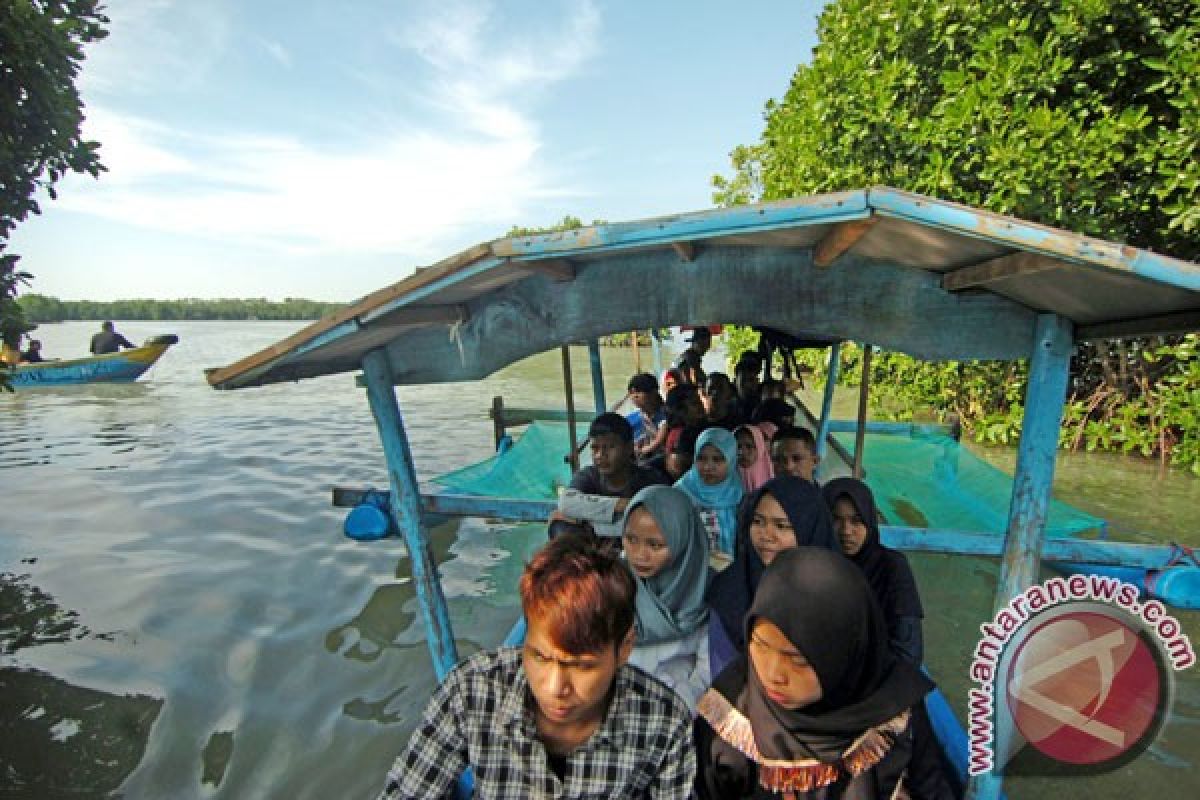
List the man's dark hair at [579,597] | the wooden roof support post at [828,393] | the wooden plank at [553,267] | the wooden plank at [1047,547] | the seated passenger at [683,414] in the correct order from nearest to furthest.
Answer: the man's dark hair at [579,597]
the wooden plank at [553,267]
the wooden plank at [1047,547]
the seated passenger at [683,414]
the wooden roof support post at [828,393]

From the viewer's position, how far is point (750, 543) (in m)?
2.55

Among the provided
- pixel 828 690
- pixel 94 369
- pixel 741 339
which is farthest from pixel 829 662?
pixel 94 369

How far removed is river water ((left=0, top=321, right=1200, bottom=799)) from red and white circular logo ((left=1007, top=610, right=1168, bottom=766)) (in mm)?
1478

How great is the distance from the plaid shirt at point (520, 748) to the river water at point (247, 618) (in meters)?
2.45

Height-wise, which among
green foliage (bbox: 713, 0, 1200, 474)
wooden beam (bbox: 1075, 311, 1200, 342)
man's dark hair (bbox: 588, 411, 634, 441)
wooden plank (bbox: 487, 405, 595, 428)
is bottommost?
wooden plank (bbox: 487, 405, 595, 428)

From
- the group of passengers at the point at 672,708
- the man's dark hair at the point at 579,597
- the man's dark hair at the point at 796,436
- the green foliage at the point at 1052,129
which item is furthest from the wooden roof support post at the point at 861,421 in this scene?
the man's dark hair at the point at 579,597

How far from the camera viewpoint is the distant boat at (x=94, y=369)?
17.6m

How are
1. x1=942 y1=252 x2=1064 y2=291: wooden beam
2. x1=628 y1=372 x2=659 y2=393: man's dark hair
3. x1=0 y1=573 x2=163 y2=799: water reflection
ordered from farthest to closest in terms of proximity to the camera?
x1=628 y1=372 x2=659 y2=393: man's dark hair < x1=0 y1=573 x2=163 y2=799: water reflection < x1=942 y1=252 x2=1064 y2=291: wooden beam

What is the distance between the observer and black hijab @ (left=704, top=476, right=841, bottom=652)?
2.38m

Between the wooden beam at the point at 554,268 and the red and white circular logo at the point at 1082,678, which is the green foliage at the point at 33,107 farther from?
the red and white circular logo at the point at 1082,678

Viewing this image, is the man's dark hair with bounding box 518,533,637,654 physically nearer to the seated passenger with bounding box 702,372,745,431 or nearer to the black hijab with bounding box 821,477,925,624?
the black hijab with bounding box 821,477,925,624

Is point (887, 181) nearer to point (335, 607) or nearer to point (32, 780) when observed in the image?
point (335, 607)

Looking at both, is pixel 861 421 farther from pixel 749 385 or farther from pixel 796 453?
pixel 749 385

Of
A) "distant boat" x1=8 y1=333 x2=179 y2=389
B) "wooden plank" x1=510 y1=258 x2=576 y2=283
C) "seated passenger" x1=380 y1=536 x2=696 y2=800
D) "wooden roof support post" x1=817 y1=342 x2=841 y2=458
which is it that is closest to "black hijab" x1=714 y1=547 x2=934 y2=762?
"seated passenger" x1=380 y1=536 x2=696 y2=800
